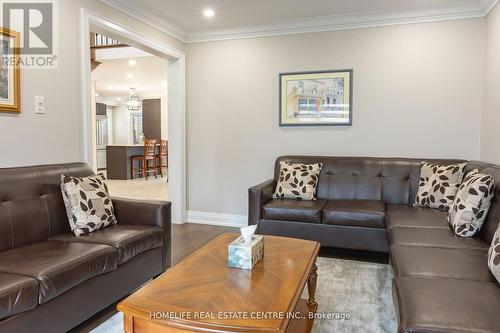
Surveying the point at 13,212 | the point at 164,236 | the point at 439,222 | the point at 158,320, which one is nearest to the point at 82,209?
the point at 13,212

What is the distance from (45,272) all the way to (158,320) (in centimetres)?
75

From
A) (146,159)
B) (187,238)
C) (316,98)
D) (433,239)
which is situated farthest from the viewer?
(146,159)

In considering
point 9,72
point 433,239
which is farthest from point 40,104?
point 433,239

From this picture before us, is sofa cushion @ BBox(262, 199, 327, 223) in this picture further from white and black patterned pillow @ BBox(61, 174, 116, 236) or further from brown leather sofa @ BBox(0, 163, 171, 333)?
white and black patterned pillow @ BBox(61, 174, 116, 236)

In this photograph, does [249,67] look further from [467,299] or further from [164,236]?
[467,299]

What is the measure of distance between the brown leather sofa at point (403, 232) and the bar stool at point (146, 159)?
5.98 metres

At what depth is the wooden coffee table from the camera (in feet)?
4.27

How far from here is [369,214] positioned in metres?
3.12

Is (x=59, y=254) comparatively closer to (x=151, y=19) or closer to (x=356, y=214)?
(x=356, y=214)

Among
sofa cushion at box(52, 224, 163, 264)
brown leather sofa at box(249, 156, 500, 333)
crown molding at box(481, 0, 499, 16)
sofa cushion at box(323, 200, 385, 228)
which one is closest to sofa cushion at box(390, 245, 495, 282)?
brown leather sofa at box(249, 156, 500, 333)

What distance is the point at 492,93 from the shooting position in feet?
10.8

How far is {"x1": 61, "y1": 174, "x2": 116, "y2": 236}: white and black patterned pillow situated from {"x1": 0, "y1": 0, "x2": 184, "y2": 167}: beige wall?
1.31 feet

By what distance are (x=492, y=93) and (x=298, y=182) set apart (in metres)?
1.96

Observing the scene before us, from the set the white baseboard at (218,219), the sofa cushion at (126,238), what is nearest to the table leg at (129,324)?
the sofa cushion at (126,238)
